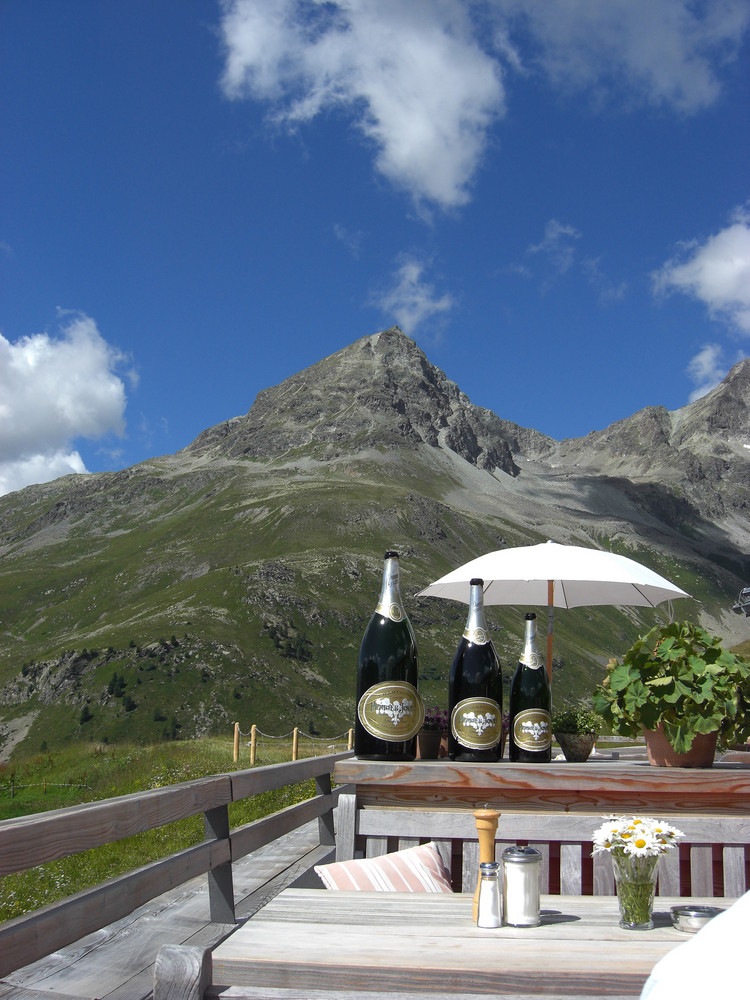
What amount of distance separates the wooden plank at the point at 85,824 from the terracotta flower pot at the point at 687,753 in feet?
7.48

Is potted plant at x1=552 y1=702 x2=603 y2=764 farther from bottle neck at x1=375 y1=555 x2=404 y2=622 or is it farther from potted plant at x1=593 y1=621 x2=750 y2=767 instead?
bottle neck at x1=375 y1=555 x2=404 y2=622

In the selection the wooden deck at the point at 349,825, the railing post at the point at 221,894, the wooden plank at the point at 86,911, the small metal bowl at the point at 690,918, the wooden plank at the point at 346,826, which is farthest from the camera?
the railing post at the point at 221,894

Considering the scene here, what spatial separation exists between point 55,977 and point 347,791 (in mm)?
2199

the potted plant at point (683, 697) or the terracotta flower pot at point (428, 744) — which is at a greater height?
the potted plant at point (683, 697)

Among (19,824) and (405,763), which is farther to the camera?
(405,763)

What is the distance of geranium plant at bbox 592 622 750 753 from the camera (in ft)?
13.4

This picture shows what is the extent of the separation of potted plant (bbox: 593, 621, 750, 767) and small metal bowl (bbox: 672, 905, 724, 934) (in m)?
2.05

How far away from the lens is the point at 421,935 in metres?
2.01

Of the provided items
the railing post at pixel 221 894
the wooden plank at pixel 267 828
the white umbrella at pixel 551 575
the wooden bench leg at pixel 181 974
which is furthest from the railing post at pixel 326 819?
the wooden bench leg at pixel 181 974

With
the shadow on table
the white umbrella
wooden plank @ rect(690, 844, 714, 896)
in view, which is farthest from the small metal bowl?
the white umbrella

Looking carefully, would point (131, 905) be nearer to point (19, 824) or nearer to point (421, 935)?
point (19, 824)

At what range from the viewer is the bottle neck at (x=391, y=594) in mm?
4156

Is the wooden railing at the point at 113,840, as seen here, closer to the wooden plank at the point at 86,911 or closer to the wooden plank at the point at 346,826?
the wooden plank at the point at 86,911

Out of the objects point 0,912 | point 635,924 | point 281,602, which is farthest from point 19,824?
point 281,602
